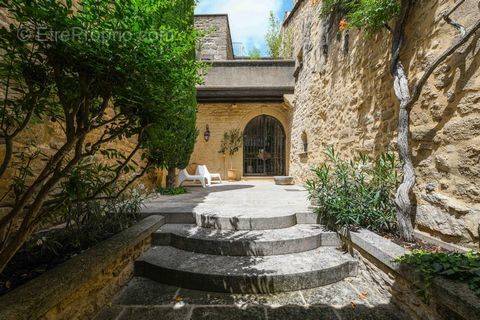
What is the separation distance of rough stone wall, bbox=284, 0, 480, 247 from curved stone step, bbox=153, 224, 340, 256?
45.9 inches

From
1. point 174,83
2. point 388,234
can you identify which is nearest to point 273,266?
point 388,234

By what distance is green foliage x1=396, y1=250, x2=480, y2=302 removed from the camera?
5.00 feet

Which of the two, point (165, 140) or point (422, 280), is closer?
point (422, 280)

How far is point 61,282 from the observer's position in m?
1.52

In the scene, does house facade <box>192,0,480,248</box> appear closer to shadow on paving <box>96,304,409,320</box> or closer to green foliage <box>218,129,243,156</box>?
shadow on paving <box>96,304,409,320</box>

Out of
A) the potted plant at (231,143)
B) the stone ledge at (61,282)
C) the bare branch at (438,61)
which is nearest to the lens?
the stone ledge at (61,282)

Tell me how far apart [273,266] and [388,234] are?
146cm

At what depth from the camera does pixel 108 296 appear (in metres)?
2.04

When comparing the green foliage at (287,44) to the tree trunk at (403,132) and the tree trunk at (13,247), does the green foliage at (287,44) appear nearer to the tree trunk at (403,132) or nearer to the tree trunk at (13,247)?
the tree trunk at (403,132)

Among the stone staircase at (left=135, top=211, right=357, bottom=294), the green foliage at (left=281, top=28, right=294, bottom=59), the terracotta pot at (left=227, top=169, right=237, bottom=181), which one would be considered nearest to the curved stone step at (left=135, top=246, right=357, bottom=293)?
the stone staircase at (left=135, top=211, right=357, bottom=294)

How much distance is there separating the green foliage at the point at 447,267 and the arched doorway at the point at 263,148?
867 centimetres

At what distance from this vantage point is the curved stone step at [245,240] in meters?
2.57

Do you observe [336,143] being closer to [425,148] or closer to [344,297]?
[425,148]

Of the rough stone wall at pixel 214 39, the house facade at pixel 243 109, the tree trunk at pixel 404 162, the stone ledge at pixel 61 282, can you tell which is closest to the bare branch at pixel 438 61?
the tree trunk at pixel 404 162
